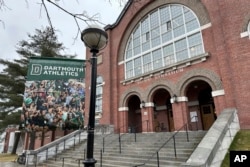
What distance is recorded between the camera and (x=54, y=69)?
45.1 ft

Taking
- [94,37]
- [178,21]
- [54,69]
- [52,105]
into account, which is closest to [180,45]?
[178,21]

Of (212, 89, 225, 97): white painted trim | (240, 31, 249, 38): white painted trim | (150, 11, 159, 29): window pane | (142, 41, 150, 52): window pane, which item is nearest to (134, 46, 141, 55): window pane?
(142, 41, 150, 52): window pane

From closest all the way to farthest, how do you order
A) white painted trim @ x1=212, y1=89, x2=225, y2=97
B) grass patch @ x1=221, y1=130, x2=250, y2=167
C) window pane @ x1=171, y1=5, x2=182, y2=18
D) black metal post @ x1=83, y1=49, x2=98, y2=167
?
black metal post @ x1=83, y1=49, x2=98, y2=167, grass patch @ x1=221, y1=130, x2=250, y2=167, white painted trim @ x1=212, y1=89, x2=225, y2=97, window pane @ x1=171, y1=5, x2=182, y2=18

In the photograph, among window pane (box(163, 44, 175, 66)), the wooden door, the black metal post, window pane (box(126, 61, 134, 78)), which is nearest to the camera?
the black metal post

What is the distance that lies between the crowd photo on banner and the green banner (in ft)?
1.54

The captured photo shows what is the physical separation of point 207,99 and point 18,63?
27158 millimetres

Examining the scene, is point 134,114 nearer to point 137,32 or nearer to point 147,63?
point 147,63

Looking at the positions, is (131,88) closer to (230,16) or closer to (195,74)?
(195,74)

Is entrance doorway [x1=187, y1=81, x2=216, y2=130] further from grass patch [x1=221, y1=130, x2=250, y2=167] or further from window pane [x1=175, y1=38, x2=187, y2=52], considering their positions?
grass patch [x1=221, y1=130, x2=250, y2=167]

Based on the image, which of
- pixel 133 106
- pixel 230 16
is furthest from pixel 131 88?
pixel 230 16

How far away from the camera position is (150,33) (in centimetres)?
1773

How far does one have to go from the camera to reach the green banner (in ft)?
44.2

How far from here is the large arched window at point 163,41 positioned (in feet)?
48.2

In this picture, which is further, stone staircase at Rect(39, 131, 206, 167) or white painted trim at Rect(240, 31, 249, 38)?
white painted trim at Rect(240, 31, 249, 38)
